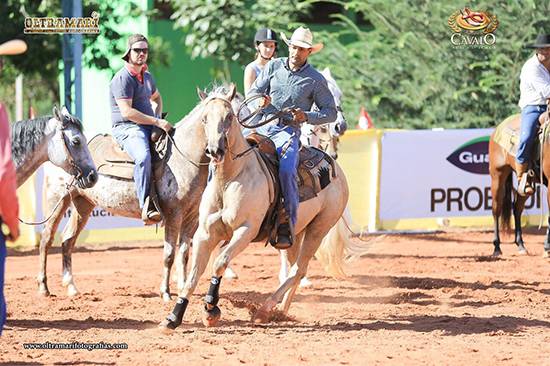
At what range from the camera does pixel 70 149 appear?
1038 cm

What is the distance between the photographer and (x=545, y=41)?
14.2m

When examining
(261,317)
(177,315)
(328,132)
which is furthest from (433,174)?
(177,315)

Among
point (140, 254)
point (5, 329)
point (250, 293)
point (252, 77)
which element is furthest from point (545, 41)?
point (5, 329)

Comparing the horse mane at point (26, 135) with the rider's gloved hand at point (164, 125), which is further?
the rider's gloved hand at point (164, 125)

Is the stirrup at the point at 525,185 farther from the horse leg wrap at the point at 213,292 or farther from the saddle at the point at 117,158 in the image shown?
the horse leg wrap at the point at 213,292

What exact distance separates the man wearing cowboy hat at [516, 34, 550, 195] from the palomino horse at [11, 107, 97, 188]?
255 inches

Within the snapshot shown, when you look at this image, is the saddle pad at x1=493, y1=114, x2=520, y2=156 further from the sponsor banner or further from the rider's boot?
the rider's boot

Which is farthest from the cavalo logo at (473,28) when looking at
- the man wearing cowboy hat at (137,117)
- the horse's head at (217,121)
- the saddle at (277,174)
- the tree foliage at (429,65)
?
the horse's head at (217,121)

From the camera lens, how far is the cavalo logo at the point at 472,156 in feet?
59.3

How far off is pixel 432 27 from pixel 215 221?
51.3 ft

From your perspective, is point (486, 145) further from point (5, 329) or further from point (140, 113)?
point (5, 329)

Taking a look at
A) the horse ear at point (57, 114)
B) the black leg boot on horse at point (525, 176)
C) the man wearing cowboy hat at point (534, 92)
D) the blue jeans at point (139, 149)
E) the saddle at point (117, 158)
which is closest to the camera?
the horse ear at point (57, 114)

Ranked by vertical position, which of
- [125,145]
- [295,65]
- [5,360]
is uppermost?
[295,65]

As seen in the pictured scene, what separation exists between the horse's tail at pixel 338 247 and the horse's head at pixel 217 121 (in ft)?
10.0
